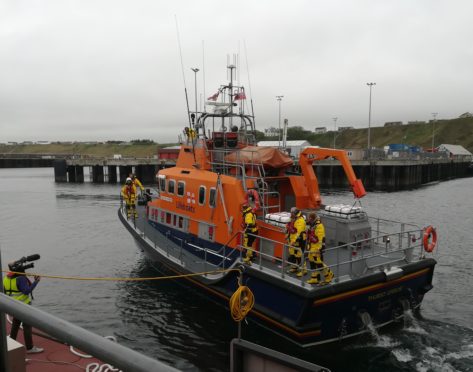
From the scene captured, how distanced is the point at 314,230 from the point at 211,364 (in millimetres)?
3599

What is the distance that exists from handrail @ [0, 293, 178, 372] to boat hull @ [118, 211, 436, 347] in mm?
6673

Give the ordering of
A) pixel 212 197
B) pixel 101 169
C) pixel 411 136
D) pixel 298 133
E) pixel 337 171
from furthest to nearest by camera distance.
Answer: pixel 298 133
pixel 411 136
pixel 101 169
pixel 337 171
pixel 212 197

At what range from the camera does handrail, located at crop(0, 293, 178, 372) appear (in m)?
1.18

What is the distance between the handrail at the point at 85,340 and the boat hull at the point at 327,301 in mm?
6673

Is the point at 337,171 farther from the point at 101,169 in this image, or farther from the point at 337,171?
the point at 101,169

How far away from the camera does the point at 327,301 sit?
7.88 meters

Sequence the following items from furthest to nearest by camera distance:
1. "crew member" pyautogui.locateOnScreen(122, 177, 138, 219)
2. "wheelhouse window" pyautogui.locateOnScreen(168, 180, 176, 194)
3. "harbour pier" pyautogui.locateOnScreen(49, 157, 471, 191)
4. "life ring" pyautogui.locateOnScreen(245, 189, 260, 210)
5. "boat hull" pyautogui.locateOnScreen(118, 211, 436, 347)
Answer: "harbour pier" pyautogui.locateOnScreen(49, 157, 471, 191) < "crew member" pyautogui.locateOnScreen(122, 177, 138, 219) < "wheelhouse window" pyautogui.locateOnScreen(168, 180, 176, 194) < "life ring" pyautogui.locateOnScreen(245, 189, 260, 210) < "boat hull" pyautogui.locateOnScreen(118, 211, 436, 347)

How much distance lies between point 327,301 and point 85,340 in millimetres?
7151

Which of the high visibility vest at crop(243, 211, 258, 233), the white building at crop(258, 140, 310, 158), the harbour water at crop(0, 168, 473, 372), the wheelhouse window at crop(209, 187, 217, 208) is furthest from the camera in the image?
the white building at crop(258, 140, 310, 158)

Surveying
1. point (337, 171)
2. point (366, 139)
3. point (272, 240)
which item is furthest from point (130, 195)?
point (366, 139)

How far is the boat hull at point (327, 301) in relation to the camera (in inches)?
309

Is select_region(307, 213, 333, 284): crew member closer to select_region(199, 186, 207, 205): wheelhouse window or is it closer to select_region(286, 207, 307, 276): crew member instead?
select_region(286, 207, 307, 276): crew member

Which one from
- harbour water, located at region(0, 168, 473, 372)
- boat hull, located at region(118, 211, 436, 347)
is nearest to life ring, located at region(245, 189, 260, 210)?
boat hull, located at region(118, 211, 436, 347)

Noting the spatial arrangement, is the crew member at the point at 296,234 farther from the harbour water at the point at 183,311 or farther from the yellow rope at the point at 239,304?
the harbour water at the point at 183,311
